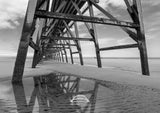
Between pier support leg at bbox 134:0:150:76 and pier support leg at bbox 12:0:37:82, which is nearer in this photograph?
pier support leg at bbox 12:0:37:82

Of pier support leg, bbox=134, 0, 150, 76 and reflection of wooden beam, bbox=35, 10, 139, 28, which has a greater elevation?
reflection of wooden beam, bbox=35, 10, 139, 28

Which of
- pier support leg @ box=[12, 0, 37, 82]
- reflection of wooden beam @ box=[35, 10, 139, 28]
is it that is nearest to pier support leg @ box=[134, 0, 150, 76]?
reflection of wooden beam @ box=[35, 10, 139, 28]

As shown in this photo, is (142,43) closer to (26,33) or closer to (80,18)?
(80,18)

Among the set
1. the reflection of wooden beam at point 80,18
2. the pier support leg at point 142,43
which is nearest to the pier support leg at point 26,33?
the reflection of wooden beam at point 80,18

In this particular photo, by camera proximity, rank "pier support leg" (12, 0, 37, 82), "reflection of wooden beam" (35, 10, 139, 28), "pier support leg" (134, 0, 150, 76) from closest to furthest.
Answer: "pier support leg" (12, 0, 37, 82) → "reflection of wooden beam" (35, 10, 139, 28) → "pier support leg" (134, 0, 150, 76)

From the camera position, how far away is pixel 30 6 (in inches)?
109

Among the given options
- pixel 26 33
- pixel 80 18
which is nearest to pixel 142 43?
pixel 80 18

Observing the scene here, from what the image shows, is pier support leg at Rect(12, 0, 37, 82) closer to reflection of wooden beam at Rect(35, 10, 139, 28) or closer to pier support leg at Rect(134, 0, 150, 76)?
reflection of wooden beam at Rect(35, 10, 139, 28)

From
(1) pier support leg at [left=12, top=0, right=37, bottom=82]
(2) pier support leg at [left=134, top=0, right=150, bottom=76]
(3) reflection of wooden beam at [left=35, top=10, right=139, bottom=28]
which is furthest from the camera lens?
(2) pier support leg at [left=134, top=0, right=150, bottom=76]

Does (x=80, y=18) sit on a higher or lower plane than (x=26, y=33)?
higher

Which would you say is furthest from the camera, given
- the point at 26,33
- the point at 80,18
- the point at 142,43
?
the point at 142,43

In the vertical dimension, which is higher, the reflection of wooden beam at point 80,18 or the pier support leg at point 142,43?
the reflection of wooden beam at point 80,18

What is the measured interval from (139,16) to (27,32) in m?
3.09

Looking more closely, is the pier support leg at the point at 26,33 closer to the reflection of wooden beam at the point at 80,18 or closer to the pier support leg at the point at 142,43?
the reflection of wooden beam at the point at 80,18
